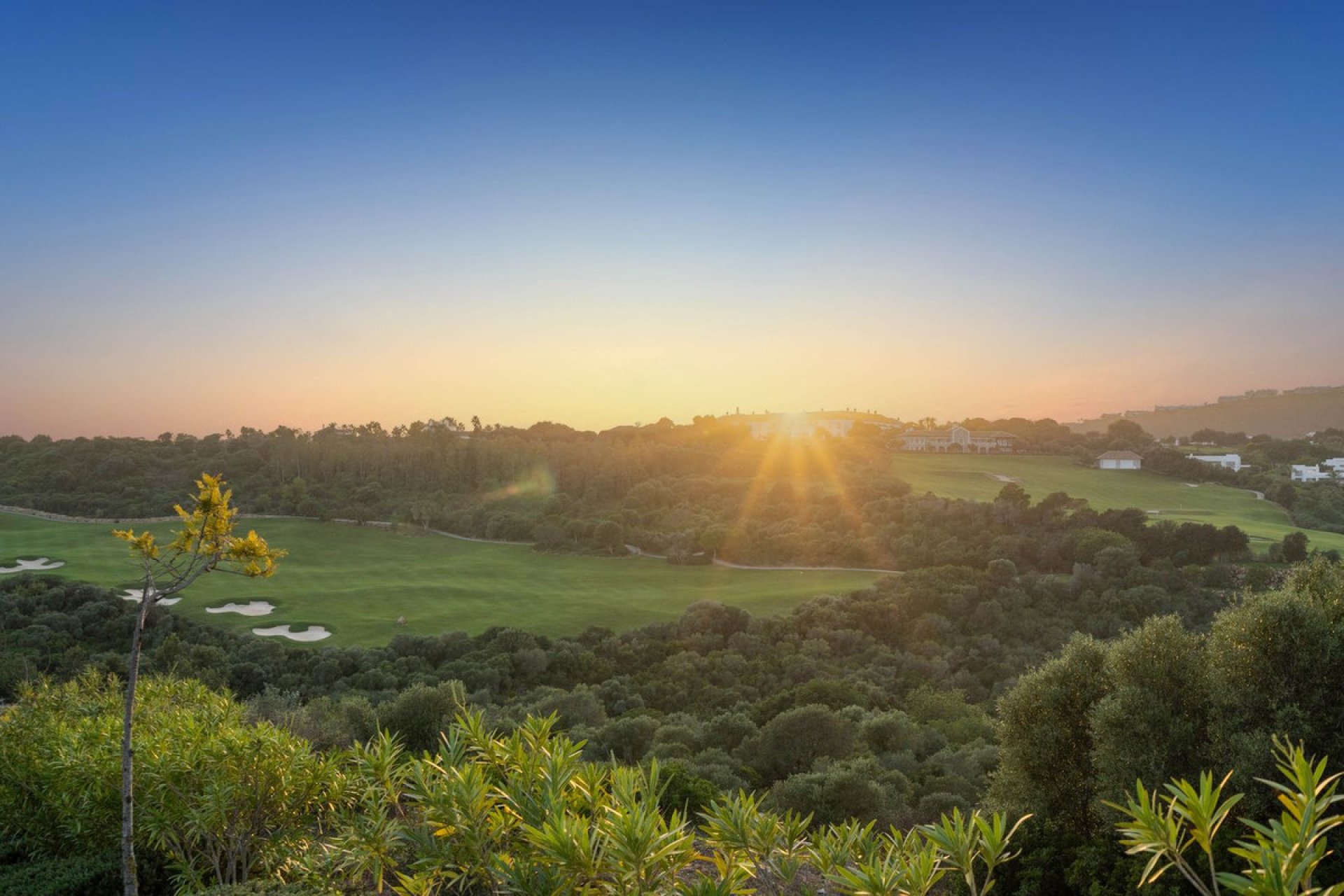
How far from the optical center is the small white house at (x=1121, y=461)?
237 feet

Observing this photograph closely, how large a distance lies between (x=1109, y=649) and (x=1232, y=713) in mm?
1680

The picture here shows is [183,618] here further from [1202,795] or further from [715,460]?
[715,460]

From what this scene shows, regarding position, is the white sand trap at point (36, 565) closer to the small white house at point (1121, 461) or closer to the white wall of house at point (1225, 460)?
the small white house at point (1121, 461)

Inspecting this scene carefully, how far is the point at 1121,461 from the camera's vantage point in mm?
72875

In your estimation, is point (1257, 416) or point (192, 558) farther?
point (1257, 416)

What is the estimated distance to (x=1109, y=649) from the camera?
35.8 ft

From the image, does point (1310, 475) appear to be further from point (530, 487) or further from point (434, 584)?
point (530, 487)

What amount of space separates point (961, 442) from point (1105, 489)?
2542 cm

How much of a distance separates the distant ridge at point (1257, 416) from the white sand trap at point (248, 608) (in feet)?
310

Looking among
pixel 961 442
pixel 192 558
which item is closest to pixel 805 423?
pixel 961 442

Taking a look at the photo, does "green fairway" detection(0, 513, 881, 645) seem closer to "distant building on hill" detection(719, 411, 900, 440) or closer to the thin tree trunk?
the thin tree trunk

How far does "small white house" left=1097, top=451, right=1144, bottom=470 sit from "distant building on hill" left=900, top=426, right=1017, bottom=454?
11228 mm

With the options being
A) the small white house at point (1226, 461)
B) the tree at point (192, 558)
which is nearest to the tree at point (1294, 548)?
the small white house at point (1226, 461)

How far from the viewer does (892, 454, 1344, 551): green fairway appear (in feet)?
165
